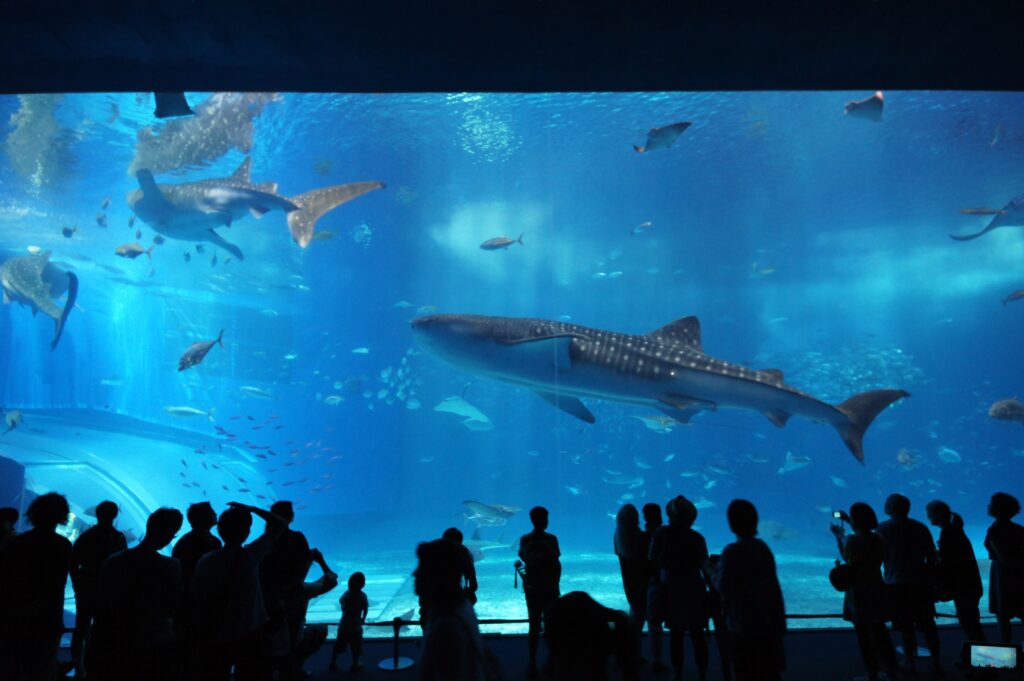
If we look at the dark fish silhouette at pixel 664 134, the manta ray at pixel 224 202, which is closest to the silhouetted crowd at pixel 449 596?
the manta ray at pixel 224 202

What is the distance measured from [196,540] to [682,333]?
442 centimetres

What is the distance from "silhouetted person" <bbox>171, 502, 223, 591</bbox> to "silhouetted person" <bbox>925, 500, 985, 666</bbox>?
196 inches

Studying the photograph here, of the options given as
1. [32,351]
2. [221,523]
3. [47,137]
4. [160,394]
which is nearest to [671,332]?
[221,523]

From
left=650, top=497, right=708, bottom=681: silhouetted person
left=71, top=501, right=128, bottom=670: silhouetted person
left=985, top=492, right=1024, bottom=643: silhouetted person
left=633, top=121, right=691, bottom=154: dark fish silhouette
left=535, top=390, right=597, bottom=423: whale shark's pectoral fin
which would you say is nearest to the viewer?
Answer: left=71, top=501, right=128, bottom=670: silhouetted person

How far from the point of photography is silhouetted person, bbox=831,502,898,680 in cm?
346

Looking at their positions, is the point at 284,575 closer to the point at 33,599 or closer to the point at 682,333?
the point at 33,599

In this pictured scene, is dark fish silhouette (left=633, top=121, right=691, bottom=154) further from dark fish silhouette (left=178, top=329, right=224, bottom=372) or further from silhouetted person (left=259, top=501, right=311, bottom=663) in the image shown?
dark fish silhouette (left=178, top=329, right=224, bottom=372)

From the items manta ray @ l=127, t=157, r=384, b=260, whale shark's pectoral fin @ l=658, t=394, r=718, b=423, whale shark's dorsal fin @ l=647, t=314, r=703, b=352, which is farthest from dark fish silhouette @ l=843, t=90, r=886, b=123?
manta ray @ l=127, t=157, r=384, b=260

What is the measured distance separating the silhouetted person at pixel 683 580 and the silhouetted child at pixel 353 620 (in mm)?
2193

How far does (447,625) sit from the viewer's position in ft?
5.43

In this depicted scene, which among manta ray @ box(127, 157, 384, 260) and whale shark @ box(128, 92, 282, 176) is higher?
whale shark @ box(128, 92, 282, 176)

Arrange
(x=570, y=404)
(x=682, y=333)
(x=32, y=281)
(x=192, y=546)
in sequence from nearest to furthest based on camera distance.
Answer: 1. (x=192, y=546)
2. (x=682, y=333)
3. (x=570, y=404)
4. (x=32, y=281)
